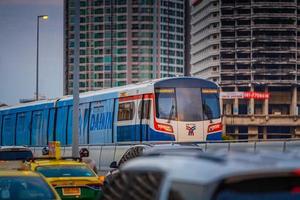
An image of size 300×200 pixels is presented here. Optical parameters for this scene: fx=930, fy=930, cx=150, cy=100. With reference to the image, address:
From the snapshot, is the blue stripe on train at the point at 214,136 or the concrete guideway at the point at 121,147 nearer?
the concrete guideway at the point at 121,147

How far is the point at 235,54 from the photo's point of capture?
610 ft

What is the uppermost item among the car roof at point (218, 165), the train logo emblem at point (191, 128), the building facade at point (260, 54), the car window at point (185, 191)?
the building facade at point (260, 54)

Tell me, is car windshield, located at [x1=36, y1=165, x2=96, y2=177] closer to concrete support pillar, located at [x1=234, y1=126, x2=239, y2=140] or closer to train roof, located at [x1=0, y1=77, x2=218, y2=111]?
train roof, located at [x1=0, y1=77, x2=218, y2=111]

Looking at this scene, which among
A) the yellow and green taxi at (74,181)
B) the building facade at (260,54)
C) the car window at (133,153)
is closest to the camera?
the yellow and green taxi at (74,181)

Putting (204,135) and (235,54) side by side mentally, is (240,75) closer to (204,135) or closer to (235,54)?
(235,54)

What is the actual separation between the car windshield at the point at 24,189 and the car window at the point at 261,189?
770 centimetres

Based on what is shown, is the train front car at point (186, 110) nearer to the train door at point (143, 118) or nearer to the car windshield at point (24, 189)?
the train door at point (143, 118)

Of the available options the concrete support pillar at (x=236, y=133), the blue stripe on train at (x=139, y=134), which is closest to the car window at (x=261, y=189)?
the blue stripe on train at (x=139, y=134)

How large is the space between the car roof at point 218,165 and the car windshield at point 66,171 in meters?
13.4

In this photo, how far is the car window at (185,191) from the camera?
488 cm

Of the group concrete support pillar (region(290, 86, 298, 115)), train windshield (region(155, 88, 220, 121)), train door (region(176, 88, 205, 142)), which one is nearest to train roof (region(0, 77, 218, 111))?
train windshield (region(155, 88, 220, 121))

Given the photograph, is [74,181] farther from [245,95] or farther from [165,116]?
[245,95]

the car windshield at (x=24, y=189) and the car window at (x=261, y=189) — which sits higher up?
the car window at (x=261, y=189)

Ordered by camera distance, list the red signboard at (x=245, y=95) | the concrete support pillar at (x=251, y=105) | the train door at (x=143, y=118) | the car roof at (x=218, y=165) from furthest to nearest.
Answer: the concrete support pillar at (x=251, y=105) → the red signboard at (x=245, y=95) → the train door at (x=143, y=118) → the car roof at (x=218, y=165)
